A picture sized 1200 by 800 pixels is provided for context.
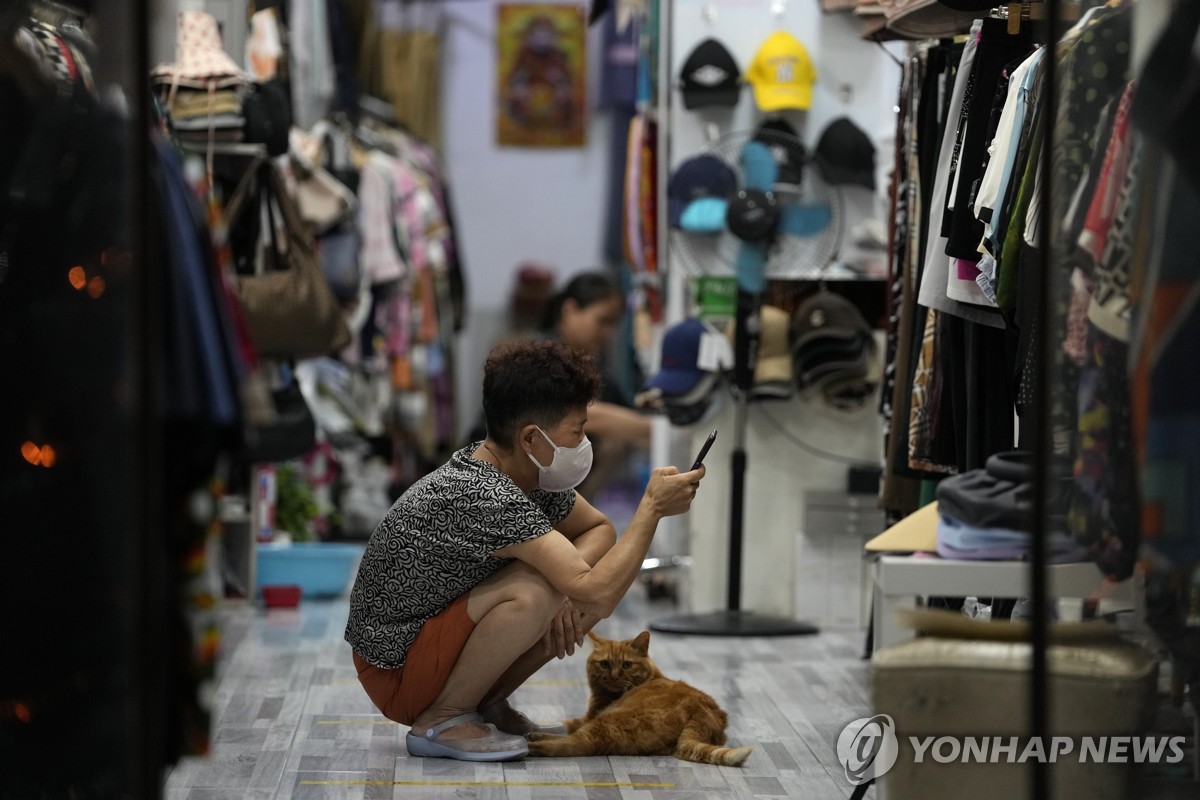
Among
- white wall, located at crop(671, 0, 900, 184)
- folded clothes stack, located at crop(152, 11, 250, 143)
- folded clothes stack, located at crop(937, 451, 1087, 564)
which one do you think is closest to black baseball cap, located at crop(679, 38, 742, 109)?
white wall, located at crop(671, 0, 900, 184)

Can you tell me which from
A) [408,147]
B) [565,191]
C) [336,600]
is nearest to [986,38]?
[336,600]

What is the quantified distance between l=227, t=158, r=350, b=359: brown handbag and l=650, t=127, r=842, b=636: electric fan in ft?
4.17

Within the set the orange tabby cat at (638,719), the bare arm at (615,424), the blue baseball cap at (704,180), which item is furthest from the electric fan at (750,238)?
the orange tabby cat at (638,719)

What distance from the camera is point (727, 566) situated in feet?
17.5

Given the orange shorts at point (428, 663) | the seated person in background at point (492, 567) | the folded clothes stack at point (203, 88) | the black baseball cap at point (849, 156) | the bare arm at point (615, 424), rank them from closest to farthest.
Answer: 1. the seated person in background at point (492, 567)
2. the orange shorts at point (428, 663)
3. the folded clothes stack at point (203, 88)
4. the black baseball cap at point (849, 156)
5. the bare arm at point (615, 424)

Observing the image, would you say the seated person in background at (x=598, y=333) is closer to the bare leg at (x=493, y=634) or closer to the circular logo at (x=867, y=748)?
the bare leg at (x=493, y=634)

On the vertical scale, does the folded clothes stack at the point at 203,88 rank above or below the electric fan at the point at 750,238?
above

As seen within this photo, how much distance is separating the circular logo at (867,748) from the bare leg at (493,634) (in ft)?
2.11

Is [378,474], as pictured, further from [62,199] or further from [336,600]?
[62,199]

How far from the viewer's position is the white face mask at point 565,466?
3123 millimetres

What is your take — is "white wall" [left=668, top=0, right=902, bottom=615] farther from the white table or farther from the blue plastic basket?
the white table

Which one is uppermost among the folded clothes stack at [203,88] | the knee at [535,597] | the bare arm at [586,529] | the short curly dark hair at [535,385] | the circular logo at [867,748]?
the folded clothes stack at [203,88]

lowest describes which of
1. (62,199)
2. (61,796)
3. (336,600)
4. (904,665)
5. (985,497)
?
(336,600)

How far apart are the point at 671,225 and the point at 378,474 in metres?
2.33
